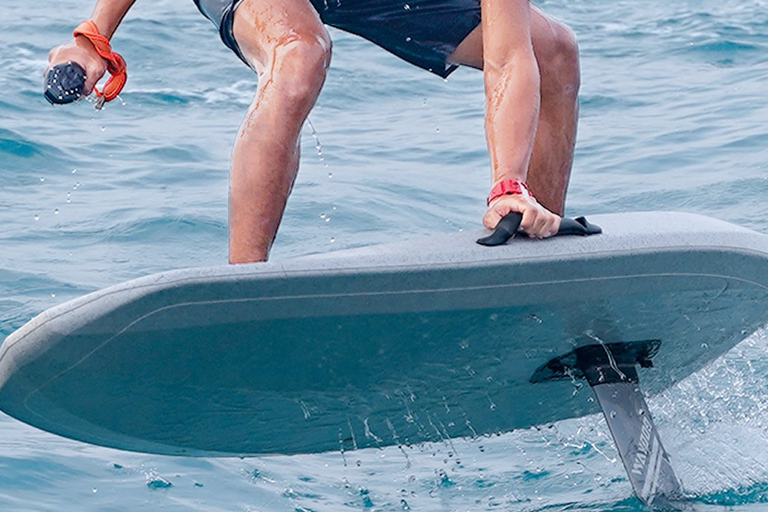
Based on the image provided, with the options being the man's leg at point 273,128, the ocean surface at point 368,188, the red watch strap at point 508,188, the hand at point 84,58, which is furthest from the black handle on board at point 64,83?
the ocean surface at point 368,188

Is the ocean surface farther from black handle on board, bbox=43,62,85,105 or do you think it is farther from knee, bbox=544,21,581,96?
black handle on board, bbox=43,62,85,105

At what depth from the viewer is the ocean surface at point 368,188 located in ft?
11.2

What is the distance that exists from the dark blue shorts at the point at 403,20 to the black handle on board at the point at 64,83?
405 millimetres

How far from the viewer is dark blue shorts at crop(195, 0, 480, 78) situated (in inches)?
117

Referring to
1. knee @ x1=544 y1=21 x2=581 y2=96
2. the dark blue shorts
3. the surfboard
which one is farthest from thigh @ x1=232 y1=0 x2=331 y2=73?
knee @ x1=544 y1=21 x2=581 y2=96

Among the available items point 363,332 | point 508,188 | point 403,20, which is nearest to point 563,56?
point 403,20

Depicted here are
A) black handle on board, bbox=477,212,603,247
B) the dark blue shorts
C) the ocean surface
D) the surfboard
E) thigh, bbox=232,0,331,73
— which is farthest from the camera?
the ocean surface

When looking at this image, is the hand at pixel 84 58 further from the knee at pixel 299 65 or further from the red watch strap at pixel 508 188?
the red watch strap at pixel 508 188

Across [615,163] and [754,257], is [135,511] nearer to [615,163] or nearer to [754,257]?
[754,257]

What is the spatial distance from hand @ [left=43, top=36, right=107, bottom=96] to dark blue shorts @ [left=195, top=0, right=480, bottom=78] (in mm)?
317

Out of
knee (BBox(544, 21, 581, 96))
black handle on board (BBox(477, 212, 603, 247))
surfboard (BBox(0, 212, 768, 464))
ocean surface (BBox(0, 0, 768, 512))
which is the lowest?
ocean surface (BBox(0, 0, 768, 512))

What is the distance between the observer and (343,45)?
10203mm

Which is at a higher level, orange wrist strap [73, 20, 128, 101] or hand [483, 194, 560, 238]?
orange wrist strap [73, 20, 128, 101]

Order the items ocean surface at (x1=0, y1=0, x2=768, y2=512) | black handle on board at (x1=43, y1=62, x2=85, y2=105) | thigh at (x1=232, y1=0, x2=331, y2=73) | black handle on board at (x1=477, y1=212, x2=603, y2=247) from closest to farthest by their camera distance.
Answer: black handle on board at (x1=477, y1=212, x2=603, y2=247)
black handle on board at (x1=43, y1=62, x2=85, y2=105)
thigh at (x1=232, y1=0, x2=331, y2=73)
ocean surface at (x1=0, y1=0, x2=768, y2=512)
